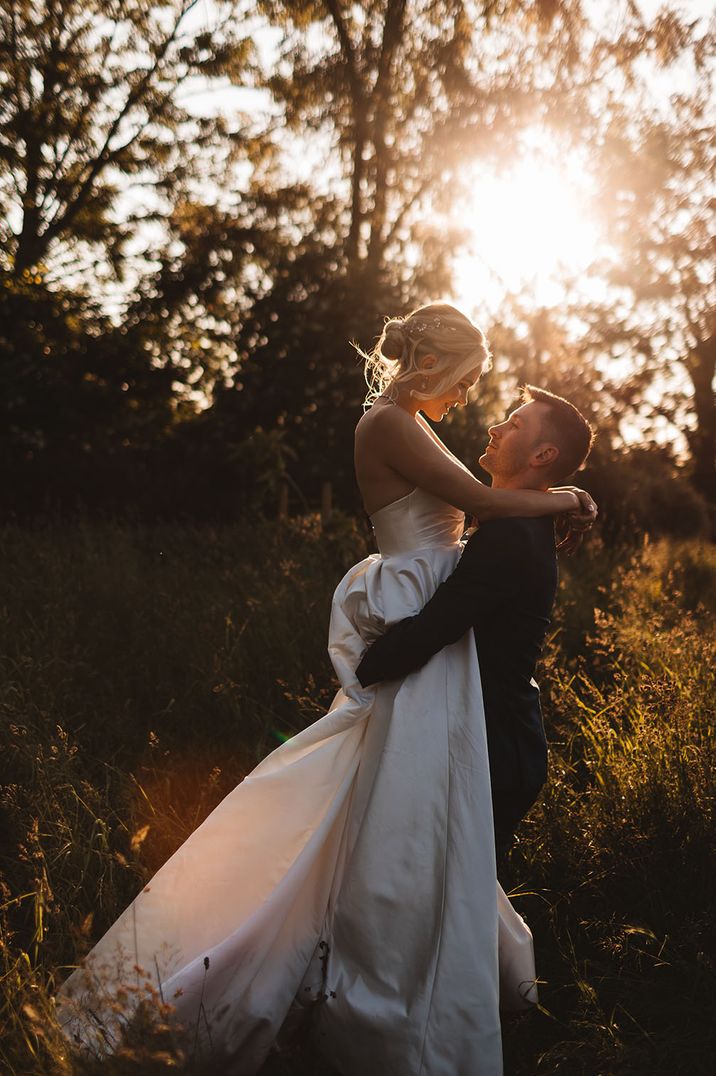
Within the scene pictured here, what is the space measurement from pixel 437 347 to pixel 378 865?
1.65 meters

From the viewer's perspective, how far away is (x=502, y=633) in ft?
9.54

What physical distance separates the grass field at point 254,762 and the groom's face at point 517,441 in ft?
4.26

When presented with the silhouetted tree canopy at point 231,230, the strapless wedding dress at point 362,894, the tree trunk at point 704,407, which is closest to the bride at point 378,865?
the strapless wedding dress at point 362,894

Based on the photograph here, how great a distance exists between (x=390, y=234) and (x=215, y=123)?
4.07 meters

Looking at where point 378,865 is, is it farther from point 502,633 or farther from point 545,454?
point 545,454

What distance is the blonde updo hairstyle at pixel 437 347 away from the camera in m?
2.95

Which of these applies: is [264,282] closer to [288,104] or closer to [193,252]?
[193,252]

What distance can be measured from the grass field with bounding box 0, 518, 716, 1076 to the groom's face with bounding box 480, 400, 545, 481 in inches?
51.1

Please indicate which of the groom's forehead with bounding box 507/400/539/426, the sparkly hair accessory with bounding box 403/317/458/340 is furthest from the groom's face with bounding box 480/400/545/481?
the sparkly hair accessory with bounding box 403/317/458/340

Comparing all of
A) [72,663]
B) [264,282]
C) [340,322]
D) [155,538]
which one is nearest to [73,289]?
[264,282]

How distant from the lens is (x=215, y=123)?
14.1 meters

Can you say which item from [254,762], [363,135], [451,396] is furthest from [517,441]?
[363,135]

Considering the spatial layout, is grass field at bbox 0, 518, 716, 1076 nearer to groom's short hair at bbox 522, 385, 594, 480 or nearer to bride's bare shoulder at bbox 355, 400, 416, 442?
groom's short hair at bbox 522, 385, 594, 480

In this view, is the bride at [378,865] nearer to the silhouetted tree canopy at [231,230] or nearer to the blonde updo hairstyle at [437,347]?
the blonde updo hairstyle at [437,347]
